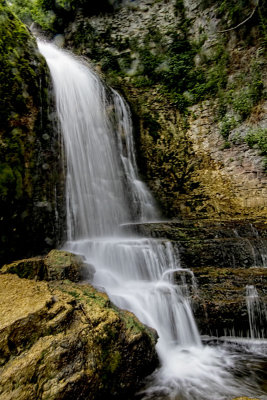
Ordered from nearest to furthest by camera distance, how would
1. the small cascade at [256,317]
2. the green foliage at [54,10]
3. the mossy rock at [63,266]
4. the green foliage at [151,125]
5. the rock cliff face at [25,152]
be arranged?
the mossy rock at [63,266] → the small cascade at [256,317] → the rock cliff face at [25,152] → the green foliage at [151,125] → the green foliage at [54,10]

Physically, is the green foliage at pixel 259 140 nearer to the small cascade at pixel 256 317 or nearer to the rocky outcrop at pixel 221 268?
the rocky outcrop at pixel 221 268

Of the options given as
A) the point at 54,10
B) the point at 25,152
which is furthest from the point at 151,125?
the point at 54,10

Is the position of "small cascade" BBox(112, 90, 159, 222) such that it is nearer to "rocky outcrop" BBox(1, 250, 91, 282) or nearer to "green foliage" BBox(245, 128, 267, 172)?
"green foliage" BBox(245, 128, 267, 172)

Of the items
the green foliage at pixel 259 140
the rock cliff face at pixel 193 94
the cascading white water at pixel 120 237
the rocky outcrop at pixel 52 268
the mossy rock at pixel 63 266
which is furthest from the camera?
the rock cliff face at pixel 193 94

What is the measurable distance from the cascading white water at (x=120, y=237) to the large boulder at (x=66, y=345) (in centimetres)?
42

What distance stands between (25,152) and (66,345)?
349 cm

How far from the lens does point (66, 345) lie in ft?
6.53

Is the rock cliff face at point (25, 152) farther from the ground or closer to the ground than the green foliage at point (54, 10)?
closer to the ground

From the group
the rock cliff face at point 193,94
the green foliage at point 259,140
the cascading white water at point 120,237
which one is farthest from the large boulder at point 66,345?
Result: the green foliage at point 259,140

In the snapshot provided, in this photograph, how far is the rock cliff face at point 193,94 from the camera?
7.42 metres

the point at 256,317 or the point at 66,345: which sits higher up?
the point at 66,345

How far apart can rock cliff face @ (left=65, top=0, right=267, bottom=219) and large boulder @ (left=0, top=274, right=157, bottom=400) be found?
565 centimetres

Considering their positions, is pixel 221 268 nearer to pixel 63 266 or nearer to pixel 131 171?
pixel 63 266

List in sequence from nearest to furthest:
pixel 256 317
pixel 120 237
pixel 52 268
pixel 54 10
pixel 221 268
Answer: pixel 52 268
pixel 256 317
pixel 221 268
pixel 120 237
pixel 54 10
